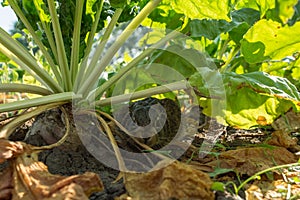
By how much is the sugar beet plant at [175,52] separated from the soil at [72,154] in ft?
0.18

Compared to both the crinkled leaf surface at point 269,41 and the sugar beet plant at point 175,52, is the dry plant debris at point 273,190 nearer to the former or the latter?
the sugar beet plant at point 175,52

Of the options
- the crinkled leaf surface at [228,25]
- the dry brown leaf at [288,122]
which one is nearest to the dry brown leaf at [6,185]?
the crinkled leaf surface at [228,25]

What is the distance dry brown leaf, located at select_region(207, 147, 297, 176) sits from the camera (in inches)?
38.8

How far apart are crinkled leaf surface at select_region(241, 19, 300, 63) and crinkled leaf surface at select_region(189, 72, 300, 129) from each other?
0.11m

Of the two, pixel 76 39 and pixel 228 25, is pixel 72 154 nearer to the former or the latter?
pixel 76 39

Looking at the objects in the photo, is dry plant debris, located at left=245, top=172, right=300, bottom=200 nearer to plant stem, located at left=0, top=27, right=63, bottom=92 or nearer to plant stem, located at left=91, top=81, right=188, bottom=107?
plant stem, located at left=91, top=81, right=188, bottom=107

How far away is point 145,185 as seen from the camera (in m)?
0.83

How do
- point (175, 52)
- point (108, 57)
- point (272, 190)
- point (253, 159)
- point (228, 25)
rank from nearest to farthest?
point (272, 190), point (253, 159), point (108, 57), point (228, 25), point (175, 52)

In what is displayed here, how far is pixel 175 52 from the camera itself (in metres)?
1.66

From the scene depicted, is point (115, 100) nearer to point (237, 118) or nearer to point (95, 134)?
point (95, 134)

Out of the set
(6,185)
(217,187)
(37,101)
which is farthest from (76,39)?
(217,187)

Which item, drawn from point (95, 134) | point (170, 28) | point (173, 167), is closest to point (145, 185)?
point (173, 167)

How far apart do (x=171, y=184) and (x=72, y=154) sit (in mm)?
406

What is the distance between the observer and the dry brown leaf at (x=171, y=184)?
793mm
